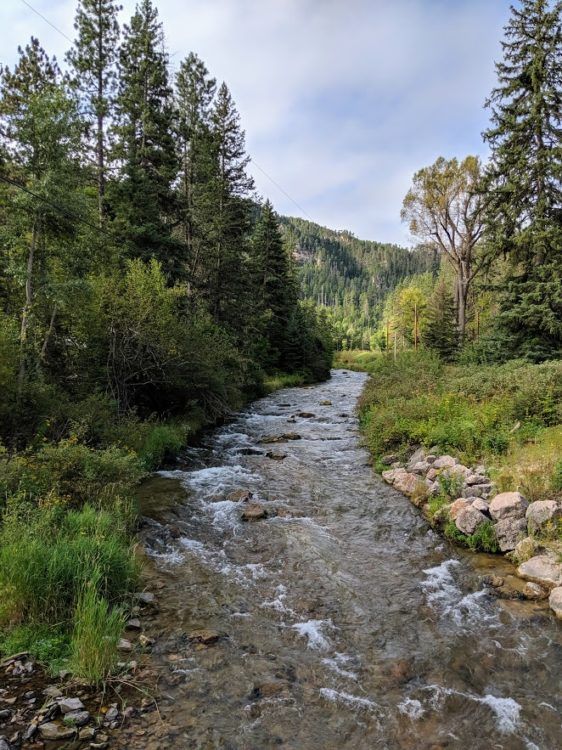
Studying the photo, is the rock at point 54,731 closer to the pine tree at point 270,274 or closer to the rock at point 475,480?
the rock at point 475,480

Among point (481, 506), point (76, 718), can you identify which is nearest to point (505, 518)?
point (481, 506)

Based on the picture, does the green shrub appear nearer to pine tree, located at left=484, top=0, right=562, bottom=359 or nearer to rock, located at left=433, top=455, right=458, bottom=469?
rock, located at left=433, top=455, right=458, bottom=469

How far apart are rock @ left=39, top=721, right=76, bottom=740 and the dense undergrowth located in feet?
21.6

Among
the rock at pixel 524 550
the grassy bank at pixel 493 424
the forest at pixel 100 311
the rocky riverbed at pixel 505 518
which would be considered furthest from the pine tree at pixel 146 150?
the rock at pixel 524 550

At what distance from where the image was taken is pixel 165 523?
8891 millimetres

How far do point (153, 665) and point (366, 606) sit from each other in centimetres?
301

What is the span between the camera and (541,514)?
7.19 m

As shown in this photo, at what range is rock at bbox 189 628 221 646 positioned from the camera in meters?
5.30

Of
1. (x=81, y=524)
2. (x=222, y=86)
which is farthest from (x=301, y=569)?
(x=222, y=86)

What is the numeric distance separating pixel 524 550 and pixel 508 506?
80cm

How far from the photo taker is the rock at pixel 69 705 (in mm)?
3915

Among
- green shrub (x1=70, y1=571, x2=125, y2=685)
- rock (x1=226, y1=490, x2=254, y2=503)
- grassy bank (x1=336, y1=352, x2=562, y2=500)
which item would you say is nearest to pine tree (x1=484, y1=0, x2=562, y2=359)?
grassy bank (x1=336, y1=352, x2=562, y2=500)

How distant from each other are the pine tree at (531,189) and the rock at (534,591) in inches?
543

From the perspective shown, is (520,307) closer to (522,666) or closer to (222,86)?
(522,666)
